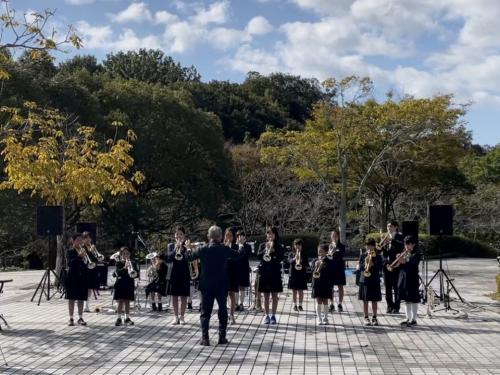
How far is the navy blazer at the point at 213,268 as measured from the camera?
32.6 feet

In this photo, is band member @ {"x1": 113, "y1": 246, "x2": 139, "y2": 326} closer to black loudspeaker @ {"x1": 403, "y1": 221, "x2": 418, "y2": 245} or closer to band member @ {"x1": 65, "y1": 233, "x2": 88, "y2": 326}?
band member @ {"x1": 65, "y1": 233, "x2": 88, "y2": 326}

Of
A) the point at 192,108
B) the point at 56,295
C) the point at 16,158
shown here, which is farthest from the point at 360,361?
the point at 192,108

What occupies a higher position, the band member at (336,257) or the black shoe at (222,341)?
the band member at (336,257)

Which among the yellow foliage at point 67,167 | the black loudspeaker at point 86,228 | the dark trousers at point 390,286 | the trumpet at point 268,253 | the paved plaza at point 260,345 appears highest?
the yellow foliage at point 67,167

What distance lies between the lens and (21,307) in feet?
48.5

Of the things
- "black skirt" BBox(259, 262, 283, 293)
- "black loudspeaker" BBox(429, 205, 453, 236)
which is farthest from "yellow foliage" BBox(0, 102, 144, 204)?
"black loudspeaker" BBox(429, 205, 453, 236)

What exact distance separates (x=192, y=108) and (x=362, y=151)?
7.89 m

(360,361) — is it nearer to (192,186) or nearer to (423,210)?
(192,186)

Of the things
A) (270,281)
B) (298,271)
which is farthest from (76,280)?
(298,271)

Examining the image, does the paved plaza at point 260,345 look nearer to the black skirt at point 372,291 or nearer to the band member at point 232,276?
the band member at point 232,276

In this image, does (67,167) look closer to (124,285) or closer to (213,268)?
(124,285)

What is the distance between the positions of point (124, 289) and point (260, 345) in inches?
126

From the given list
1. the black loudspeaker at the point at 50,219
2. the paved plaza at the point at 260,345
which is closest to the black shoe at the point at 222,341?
the paved plaza at the point at 260,345

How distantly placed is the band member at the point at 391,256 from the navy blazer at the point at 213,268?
4462mm
